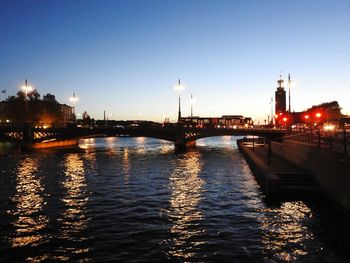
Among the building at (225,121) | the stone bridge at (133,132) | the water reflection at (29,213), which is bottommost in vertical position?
the water reflection at (29,213)

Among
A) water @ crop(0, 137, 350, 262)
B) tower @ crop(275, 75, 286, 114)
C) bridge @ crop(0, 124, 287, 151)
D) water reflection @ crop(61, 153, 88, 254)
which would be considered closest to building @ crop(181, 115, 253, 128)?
bridge @ crop(0, 124, 287, 151)

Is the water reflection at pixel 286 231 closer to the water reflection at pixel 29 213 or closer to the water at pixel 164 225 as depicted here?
the water at pixel 164 225

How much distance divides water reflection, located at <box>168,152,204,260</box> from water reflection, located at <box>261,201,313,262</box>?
11.1 ft

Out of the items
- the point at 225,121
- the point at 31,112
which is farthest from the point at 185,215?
the point at 31,112

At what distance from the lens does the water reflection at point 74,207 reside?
19.6 meters

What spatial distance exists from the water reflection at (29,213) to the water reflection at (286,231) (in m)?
10.9

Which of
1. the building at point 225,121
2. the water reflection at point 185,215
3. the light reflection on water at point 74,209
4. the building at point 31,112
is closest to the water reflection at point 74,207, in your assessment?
the light reflection on water at point 74,209

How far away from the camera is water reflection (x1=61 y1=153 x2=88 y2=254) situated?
64.2 feet

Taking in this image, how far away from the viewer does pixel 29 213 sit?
23.7 metres

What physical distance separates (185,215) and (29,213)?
985 centimetres

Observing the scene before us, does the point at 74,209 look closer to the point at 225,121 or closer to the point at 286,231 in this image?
the point at 286,231

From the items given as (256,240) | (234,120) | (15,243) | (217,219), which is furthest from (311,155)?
(234,120)

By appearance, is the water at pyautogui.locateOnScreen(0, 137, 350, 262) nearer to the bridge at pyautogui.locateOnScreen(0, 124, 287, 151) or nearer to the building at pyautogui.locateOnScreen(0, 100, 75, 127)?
the bridge at pyautogui.locateOnScreen(0, 124, 287, 151)

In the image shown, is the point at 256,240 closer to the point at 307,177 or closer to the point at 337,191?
the point at 337,191
